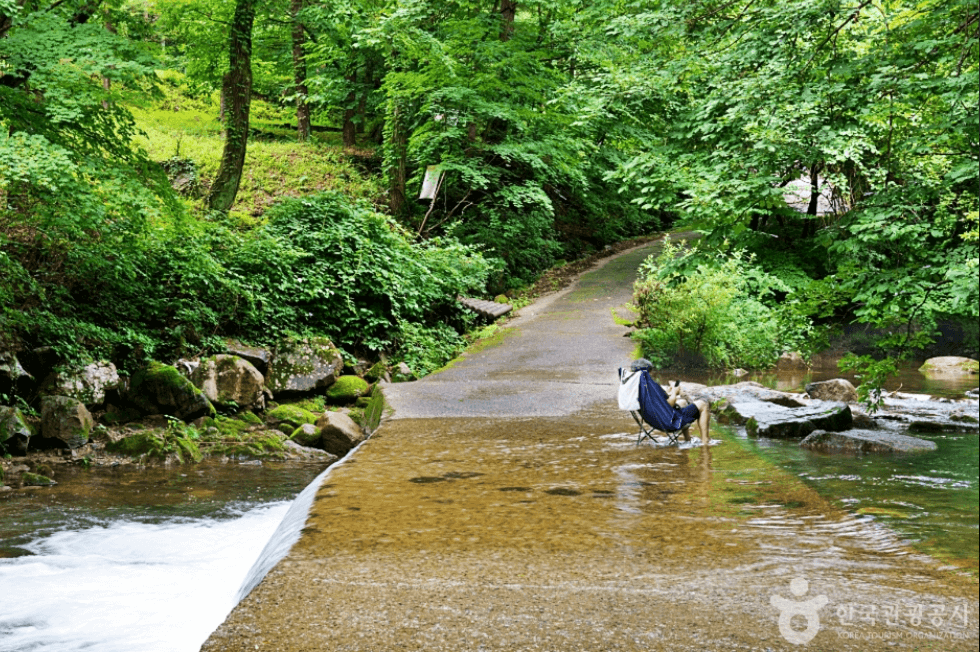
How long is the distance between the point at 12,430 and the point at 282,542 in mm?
5866

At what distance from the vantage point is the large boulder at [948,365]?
14521mm

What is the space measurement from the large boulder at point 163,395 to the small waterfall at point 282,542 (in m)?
4.75

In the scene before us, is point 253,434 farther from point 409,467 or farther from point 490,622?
point 490,622

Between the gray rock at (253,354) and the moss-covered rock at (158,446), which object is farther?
the gray rock at (253,354)

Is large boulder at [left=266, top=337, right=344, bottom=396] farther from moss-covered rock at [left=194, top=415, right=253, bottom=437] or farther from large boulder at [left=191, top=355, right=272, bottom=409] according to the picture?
moss-covered rock at [left=194, top=415, right=253, bottom=437]

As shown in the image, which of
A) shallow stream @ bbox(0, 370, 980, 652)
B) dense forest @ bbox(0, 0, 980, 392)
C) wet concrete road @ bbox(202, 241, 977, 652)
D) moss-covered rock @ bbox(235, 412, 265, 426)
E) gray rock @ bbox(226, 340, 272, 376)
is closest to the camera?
wet concrete road @ bbox(202, 241, 977, 652)

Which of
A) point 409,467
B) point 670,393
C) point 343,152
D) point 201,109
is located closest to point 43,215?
point 409,467

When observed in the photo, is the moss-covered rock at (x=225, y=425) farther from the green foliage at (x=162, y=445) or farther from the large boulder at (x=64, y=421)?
the large boulder at (x=64, y=421)

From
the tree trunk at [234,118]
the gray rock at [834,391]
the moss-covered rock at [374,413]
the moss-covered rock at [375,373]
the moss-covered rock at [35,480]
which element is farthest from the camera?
the tree trunk at [234,118]

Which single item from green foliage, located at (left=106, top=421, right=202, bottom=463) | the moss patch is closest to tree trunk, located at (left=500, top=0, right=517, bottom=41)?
the moss patch

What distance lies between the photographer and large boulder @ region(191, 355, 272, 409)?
1090 cm

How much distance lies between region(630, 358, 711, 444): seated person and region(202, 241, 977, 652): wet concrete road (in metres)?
0.31

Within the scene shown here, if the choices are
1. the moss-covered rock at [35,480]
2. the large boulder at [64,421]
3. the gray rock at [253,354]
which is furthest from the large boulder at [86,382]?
the gray rock at [253,354]

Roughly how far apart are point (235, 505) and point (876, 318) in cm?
651
